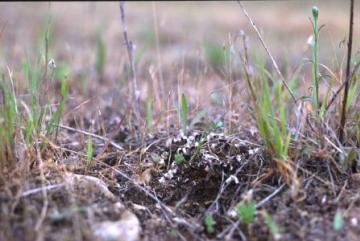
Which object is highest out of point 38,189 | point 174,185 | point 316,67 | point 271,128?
point 316,67

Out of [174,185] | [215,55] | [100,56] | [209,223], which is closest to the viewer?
[209,223]

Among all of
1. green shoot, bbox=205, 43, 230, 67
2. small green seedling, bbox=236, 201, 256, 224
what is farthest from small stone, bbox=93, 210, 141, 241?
green shoot, bbox=205, 43, 230, 67

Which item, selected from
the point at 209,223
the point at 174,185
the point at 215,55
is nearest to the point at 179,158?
the point at 174,185

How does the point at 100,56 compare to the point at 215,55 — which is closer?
the point at 100,56

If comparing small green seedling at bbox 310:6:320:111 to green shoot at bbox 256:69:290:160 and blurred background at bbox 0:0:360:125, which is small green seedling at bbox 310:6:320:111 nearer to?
green shoot at bbox 256:69:290:160

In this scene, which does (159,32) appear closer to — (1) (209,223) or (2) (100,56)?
(2) (100,56)

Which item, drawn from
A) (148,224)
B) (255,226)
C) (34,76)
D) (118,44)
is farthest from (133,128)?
(118,44)

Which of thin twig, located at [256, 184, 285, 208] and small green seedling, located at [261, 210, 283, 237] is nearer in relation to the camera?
small green seedling, located at [261, 210, 283, 237]

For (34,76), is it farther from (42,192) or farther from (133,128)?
(133,128)
